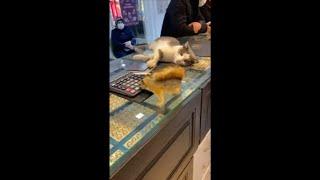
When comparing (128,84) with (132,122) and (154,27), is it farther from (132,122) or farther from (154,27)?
(154,27)

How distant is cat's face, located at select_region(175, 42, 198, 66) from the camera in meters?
1.27

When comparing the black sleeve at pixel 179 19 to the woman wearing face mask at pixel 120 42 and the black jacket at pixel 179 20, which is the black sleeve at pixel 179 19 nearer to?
the black jacket at pixel 179 20

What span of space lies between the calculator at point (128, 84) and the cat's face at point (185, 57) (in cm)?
22

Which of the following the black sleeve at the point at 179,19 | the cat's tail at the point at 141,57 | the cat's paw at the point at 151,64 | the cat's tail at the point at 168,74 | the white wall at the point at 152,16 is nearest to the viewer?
the cat's tail at the point at 168,74

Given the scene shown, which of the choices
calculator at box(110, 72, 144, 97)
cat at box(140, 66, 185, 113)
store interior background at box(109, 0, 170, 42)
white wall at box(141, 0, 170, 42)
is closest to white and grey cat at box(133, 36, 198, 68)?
calculator at box(110, 72, 144, 97)

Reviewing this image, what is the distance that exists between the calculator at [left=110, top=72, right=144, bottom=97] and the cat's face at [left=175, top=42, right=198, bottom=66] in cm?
22

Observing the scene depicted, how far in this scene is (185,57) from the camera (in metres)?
1.29

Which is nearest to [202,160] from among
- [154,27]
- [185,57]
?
[185,57]

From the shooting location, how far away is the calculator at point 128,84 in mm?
999

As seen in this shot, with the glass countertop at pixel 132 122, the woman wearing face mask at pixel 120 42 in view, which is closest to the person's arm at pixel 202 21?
the woman wearing face mask at pixel 120 42

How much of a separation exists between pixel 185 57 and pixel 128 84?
35cm

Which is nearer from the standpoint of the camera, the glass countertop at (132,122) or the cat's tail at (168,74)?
the glass countertop at (132,122)
